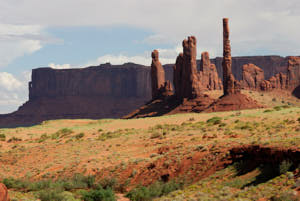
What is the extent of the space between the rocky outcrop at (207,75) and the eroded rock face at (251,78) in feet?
30.4

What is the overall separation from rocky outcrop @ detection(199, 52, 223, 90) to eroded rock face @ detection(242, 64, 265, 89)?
9259 millimetres

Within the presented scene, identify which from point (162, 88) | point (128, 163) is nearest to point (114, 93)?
point (162, 88)

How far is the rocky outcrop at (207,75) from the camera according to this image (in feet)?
312

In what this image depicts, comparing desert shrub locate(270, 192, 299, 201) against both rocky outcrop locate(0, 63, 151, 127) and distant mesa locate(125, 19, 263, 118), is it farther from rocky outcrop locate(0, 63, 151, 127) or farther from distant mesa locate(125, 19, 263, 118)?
rocky outcrop locate(0, 63, 151, 127)

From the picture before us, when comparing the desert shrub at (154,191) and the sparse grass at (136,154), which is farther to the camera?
the desert shrub at (154,191)

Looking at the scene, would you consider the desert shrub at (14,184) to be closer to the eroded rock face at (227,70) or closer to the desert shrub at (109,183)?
the desert shrub at (109,183)

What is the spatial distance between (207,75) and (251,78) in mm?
12589

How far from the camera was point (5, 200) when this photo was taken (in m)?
10.2

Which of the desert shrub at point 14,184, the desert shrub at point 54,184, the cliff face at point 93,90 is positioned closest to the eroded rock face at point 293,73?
the desert shrub at point 54,184

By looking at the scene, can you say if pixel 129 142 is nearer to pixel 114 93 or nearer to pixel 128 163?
pixel 128 163

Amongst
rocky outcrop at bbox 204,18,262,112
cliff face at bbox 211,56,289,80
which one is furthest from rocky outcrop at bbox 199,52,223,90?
cliff face at bbox 211,56,289,80

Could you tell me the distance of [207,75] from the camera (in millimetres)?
97312

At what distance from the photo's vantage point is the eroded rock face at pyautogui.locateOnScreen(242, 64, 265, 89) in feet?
282

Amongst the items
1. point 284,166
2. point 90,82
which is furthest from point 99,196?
point 90,82
